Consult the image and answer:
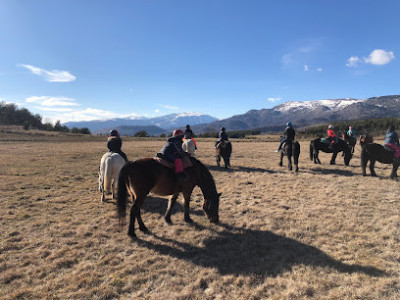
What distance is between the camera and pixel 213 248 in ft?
17.6

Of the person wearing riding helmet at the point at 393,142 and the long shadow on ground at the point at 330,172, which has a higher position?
the person wearing riding helmet at the point at 393,142

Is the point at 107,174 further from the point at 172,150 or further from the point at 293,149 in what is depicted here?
the point at 293,149

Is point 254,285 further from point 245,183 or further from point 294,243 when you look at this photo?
point 245,183

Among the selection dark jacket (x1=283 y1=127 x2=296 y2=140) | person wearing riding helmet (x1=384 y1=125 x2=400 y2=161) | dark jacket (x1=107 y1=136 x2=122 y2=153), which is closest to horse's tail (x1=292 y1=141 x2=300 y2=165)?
dark jacket (x1=283 y1=127 x2=296 y2=140)

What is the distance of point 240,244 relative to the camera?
546 cm

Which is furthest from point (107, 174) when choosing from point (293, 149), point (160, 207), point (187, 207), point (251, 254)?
point (293, 149)

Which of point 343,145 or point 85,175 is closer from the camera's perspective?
point 85,175

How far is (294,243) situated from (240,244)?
1.41m

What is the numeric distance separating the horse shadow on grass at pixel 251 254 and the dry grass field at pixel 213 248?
0.08ft

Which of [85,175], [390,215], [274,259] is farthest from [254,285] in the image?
[85,175]

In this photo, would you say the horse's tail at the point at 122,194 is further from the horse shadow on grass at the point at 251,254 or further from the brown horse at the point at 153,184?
the horse shadow on grass at the point at 251,254

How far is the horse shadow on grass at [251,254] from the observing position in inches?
176

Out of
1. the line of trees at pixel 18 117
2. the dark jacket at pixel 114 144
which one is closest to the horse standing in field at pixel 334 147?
the dark jacket at pixel 114 144

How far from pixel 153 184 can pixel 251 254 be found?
309 centimetres
